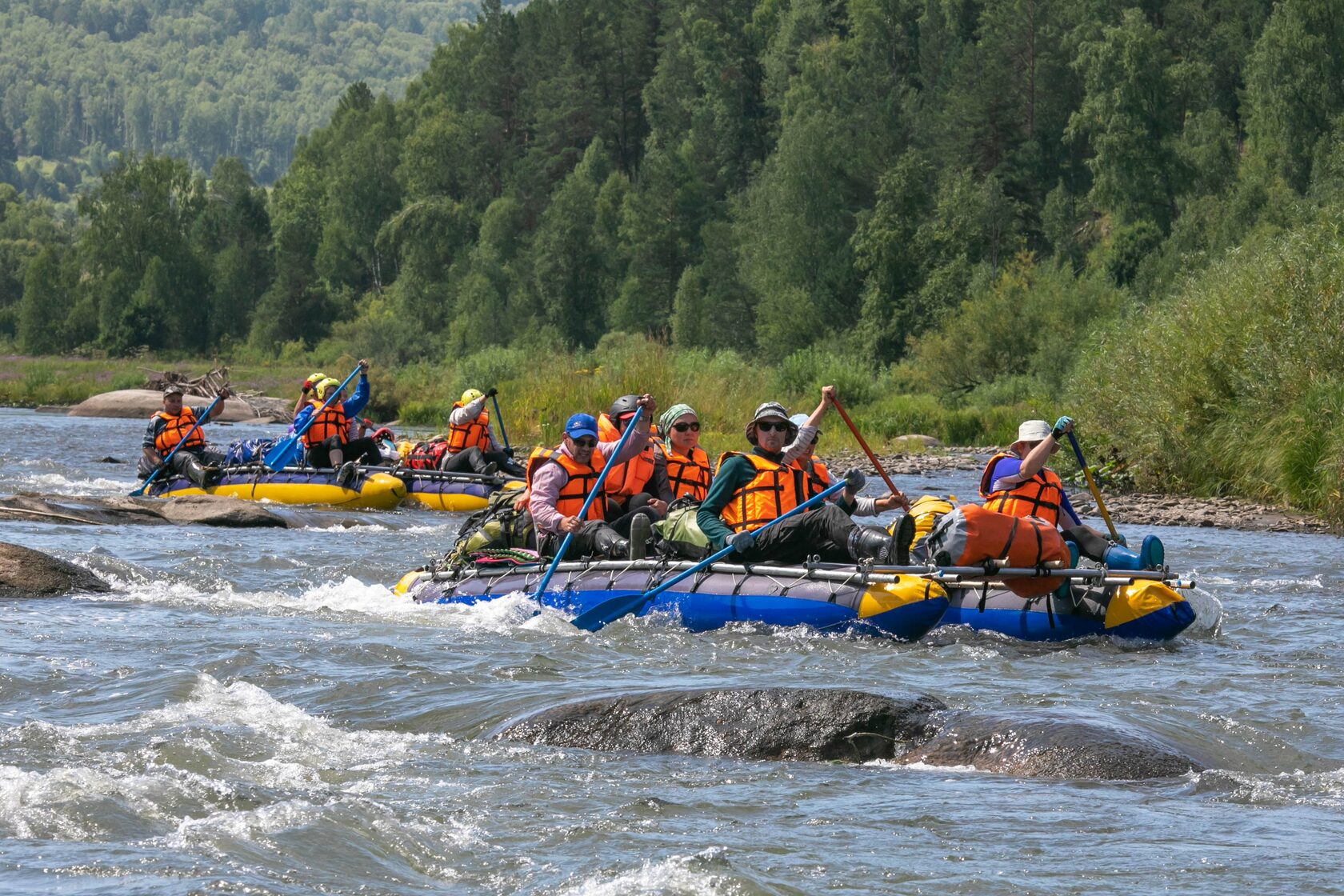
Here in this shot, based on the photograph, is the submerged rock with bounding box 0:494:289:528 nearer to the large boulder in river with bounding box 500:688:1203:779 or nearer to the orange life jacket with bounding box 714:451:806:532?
the orange life jacket with bounding box 714:451:806:532

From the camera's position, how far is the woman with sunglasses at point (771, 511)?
10812 mm

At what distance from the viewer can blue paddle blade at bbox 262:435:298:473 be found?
2066 cm

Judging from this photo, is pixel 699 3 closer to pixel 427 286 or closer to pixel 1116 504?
pixel 427 286

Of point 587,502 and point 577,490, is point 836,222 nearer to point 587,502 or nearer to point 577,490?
point 577,490

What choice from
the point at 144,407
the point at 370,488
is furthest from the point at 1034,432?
the point at 144,407

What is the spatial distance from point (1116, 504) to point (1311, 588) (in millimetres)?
7028

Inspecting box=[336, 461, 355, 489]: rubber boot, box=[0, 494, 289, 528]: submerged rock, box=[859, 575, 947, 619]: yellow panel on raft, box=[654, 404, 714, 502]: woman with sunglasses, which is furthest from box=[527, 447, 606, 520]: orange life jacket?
box=[336, 461, 355, 489]: rubber boot

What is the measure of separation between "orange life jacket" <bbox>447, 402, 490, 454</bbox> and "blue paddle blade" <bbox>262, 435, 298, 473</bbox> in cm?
193

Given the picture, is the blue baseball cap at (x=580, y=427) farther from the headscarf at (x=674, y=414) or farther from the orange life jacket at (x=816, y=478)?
the orange life jacket at (x=816, y=478)

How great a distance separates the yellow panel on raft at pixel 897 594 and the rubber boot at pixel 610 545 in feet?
6.56

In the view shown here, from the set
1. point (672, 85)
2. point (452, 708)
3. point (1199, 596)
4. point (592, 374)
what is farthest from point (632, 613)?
point (672, 85)

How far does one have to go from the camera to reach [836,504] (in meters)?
11.4

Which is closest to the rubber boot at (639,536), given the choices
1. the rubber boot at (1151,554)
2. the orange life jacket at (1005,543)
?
the orange life jacket at (1005,543)

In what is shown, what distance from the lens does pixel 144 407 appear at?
149 feet
